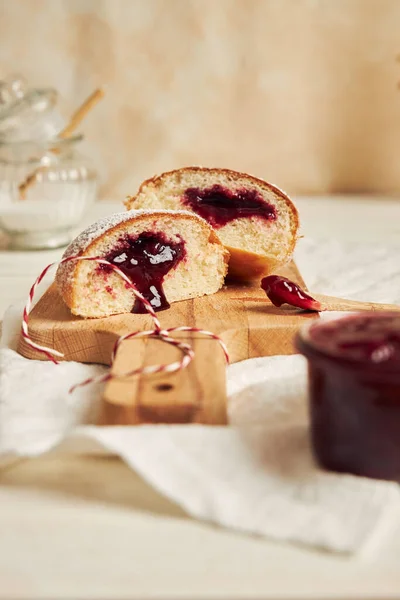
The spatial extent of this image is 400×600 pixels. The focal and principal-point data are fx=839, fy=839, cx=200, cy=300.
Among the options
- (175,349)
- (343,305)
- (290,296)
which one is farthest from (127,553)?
(343,305)

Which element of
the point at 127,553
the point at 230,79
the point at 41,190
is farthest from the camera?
the point at 230,79

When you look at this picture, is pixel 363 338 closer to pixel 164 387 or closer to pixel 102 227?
pixel 164 387

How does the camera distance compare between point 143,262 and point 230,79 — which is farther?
point 230,79

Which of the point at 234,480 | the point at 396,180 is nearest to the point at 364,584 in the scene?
the point at 234,480

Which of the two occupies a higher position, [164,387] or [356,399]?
[356,399]

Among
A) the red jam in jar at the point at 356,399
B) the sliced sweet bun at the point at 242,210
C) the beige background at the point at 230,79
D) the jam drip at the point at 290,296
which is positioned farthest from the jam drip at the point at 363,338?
the beige background at the point at 230,79

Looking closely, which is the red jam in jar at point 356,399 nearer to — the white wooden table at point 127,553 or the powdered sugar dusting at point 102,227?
the white wooden table at point 127,553

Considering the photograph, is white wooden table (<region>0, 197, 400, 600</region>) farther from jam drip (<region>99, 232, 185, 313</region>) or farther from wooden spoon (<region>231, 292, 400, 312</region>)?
wooden spoon (<region>231, 292, 400, 312</region>)

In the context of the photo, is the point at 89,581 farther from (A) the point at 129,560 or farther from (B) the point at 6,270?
(B) the point at 6,270
